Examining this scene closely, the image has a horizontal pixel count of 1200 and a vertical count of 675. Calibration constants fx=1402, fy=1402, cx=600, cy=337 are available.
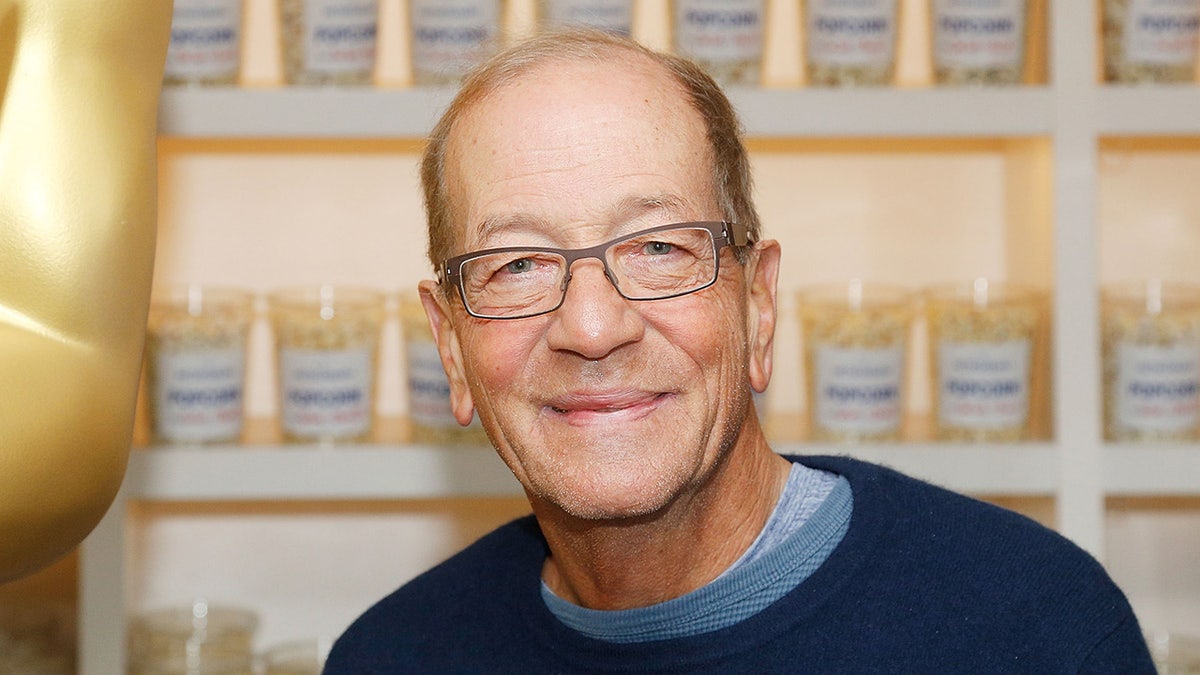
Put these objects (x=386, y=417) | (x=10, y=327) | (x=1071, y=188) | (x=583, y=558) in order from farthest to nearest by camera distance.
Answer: (x=386, y=417) < (x=1071, y=188) < (x=583, y=558) < (x=10, y=327)

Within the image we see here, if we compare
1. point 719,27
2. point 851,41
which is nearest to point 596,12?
point 719,27

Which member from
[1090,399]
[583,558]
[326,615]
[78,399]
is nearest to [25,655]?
[326,615]

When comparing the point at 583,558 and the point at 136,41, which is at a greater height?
the point at 136,41

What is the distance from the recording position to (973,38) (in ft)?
3.97

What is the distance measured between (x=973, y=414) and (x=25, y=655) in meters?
Result: 0.86

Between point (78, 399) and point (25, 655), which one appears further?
point (25, 655)

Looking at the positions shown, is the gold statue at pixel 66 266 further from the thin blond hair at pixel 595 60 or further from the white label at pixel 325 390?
the white label at pixel 325 390

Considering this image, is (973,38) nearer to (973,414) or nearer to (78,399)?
(973,414)

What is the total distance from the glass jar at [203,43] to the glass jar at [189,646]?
1.58ft

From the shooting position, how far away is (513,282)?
741mm

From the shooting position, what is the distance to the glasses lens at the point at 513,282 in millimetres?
726

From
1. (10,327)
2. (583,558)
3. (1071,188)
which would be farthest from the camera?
(1071,188)

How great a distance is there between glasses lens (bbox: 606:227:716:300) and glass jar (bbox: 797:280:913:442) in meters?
0.50

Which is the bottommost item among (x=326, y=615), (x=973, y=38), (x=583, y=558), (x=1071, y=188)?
(x=326, y=615)
